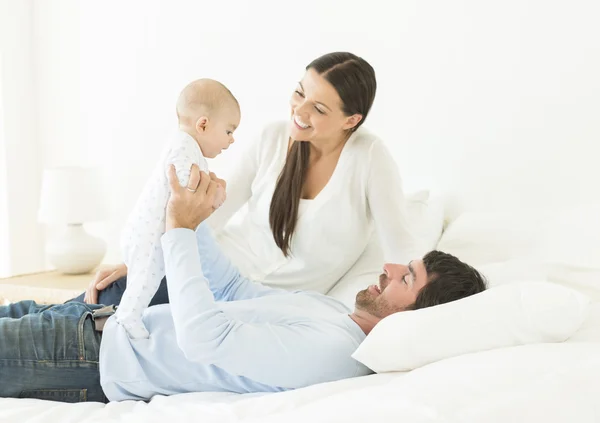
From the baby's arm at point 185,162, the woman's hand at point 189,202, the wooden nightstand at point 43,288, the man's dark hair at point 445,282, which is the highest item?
the baby's arm at point 185,162

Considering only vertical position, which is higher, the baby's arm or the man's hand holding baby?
the baby's arm

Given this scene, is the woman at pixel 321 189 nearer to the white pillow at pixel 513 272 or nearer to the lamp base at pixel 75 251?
the white pillow at pixel 513 272

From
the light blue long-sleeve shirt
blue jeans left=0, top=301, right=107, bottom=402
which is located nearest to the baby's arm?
the light blue long-sleeve shirt

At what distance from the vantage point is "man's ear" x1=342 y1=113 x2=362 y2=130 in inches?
86.5

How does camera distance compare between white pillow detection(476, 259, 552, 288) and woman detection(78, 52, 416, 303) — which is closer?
white pillow detection(476, 259, 552, 288)

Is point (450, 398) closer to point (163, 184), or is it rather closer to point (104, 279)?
point (163, 184)

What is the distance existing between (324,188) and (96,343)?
0.88 meters

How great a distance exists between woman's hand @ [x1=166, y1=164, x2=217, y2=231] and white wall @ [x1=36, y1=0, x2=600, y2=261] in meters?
1.44

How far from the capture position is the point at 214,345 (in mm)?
1437

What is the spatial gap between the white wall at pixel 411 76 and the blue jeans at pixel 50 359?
164 centimetres

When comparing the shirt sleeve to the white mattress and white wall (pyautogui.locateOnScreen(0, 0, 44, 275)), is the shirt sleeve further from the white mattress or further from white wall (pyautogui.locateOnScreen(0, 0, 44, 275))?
white wall (pyautogui.locateOnScreen(0, 0, 44, 275))

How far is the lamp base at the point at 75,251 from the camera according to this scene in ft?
10.6

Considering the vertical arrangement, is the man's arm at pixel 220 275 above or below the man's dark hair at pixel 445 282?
below

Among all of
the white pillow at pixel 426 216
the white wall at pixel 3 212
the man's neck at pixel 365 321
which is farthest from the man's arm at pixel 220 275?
the white wall at pixel 3 212
